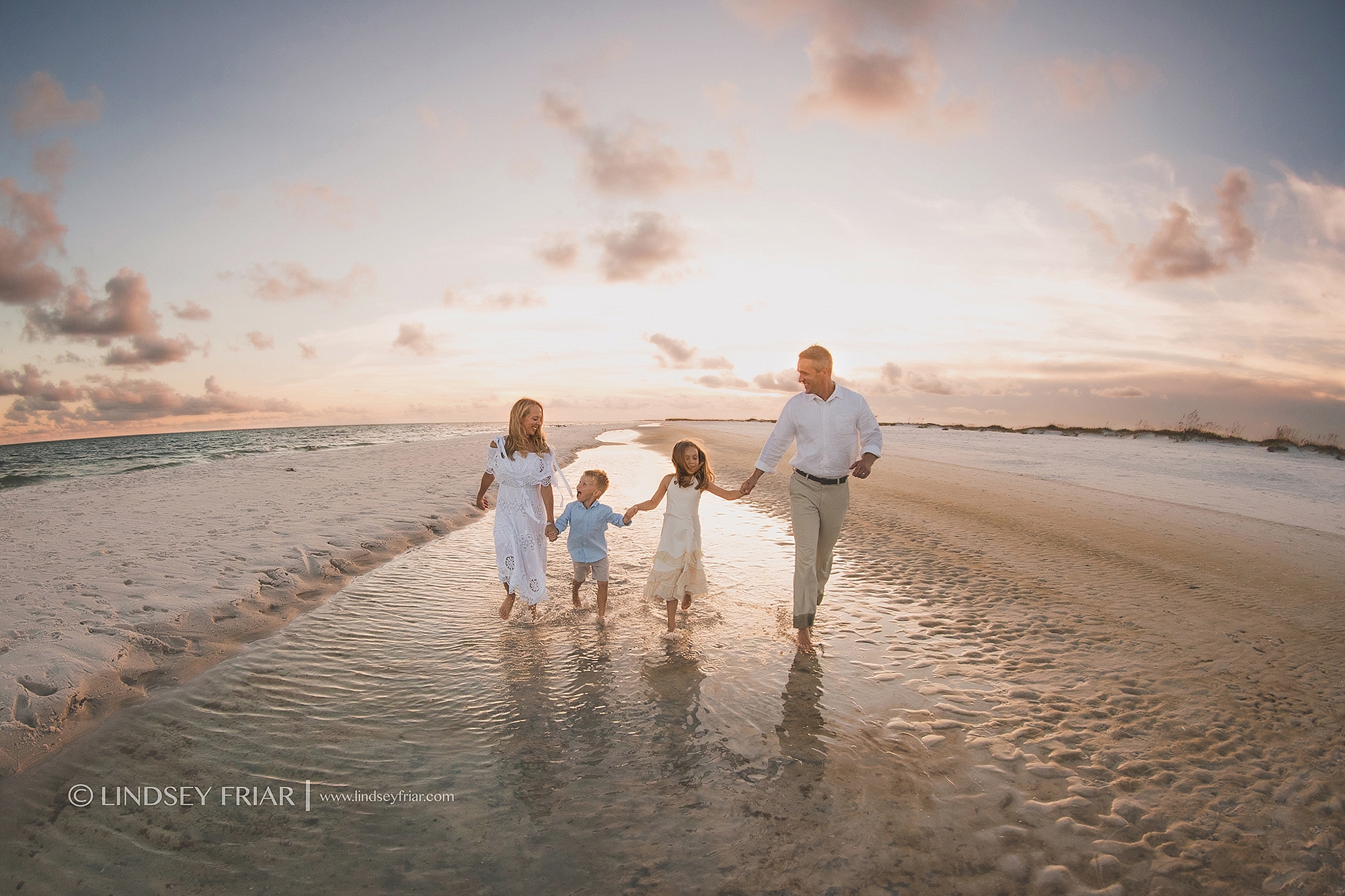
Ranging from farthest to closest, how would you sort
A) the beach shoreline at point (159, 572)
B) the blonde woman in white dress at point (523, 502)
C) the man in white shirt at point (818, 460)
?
the blonde woman in white dress at point (523, 502) → the man in white shirt at point (818, 460) → the beach shoreline at point (159, 572)

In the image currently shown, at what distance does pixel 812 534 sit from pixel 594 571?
97.7 inches

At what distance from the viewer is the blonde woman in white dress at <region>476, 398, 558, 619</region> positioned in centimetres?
657

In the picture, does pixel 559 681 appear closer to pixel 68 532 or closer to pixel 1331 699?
pixel 1331 699

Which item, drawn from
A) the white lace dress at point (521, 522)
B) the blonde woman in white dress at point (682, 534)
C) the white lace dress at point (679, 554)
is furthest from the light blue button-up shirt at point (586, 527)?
the white lace dress at point (679, 554)

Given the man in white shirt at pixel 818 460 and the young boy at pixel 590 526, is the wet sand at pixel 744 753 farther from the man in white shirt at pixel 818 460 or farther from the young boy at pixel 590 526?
the man in white shirt at pixel 818 460

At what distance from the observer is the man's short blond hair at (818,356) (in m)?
5.74

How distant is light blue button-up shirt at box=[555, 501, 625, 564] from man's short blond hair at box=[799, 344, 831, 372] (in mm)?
2660

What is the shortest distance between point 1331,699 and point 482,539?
34.2 feet

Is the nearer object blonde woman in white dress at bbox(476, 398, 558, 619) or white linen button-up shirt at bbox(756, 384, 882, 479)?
white linen button-up shirt at bbox(756, 384, 882, 479)

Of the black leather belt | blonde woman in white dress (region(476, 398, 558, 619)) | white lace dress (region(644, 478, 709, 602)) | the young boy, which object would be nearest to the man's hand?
the black leather belt

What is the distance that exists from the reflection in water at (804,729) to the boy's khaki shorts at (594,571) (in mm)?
2378

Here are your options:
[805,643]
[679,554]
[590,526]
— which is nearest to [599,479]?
Result: [590,526]

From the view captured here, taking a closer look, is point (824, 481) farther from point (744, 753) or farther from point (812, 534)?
Result: point (744, 753)

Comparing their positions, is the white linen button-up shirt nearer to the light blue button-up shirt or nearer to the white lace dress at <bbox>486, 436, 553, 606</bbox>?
the light blue button-up shirt
